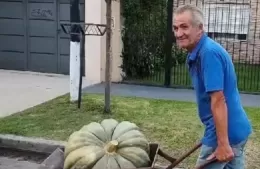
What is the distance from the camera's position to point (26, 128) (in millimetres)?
7613

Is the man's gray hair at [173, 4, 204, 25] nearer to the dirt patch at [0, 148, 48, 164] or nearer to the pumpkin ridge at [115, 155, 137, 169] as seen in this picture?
the pumpkin ridge at [115, 155, 137, 169]

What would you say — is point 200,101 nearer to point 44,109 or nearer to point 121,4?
point 44,109

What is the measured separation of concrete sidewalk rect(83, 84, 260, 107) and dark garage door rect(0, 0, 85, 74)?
5.96 feet

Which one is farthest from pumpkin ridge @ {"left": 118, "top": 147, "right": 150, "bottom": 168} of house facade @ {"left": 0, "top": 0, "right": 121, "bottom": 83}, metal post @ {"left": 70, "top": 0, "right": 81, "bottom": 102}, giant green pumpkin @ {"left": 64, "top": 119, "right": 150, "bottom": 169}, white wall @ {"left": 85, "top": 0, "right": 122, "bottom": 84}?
house facade @ {"left": 0, "top": 0, "right": 121, "bottom": 83}

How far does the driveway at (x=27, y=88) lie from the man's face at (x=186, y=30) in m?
5.60

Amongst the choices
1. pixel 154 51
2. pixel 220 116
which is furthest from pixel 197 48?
pixel 154 51

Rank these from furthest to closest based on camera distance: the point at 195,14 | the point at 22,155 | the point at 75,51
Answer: the point at 75,51 < the point at 22,155 < the point at 195,14

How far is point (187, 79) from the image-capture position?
12070 millimetres

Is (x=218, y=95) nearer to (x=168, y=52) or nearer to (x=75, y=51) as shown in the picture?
(x=75, y=51)

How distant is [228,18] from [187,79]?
→ 125 inches

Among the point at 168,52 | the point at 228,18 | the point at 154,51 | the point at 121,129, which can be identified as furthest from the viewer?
the point at 228,18

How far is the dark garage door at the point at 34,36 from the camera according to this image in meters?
12.6

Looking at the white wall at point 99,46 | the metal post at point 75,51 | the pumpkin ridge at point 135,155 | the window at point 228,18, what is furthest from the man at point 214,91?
the window at point 228,18

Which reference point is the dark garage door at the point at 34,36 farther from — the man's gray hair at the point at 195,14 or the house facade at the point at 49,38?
the man's gray hair at the point at 195,14
